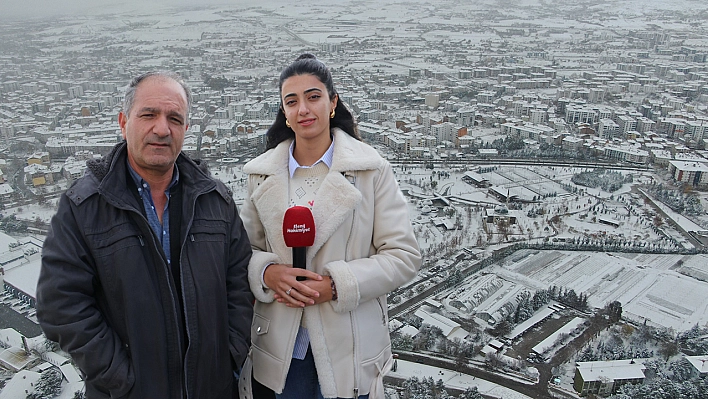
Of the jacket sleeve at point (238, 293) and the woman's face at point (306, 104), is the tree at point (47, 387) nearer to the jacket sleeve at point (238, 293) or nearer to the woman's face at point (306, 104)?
the jacket sleeve at point (238, 293)

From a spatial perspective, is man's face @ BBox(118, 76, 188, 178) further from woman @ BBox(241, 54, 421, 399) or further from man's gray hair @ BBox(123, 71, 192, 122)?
woman @ BBox(241, 54, 421, 399)

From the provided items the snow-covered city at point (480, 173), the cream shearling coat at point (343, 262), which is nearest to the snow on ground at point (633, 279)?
the snow-covered city at point (480, 173)

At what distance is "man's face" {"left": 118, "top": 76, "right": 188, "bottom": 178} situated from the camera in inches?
24.6

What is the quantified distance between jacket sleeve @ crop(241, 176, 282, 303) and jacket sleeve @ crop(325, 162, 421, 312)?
87 millimetres

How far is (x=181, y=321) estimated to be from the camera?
0.64 meters

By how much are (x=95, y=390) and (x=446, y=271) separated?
3704 millimetres

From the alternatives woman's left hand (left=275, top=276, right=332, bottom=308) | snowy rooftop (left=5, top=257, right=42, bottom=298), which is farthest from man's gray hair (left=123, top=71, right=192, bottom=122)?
snowy rooftop (left=5, top=257, right=42, bottom=298)

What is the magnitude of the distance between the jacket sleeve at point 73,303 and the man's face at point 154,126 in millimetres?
96

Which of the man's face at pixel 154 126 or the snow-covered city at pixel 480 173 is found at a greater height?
the man's face at pixel 154 126

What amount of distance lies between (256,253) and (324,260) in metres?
0.09

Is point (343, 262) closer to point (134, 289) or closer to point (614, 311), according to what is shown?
point (134, 289)

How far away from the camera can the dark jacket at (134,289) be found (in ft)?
1.86

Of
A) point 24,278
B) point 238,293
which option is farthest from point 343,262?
point 24,278

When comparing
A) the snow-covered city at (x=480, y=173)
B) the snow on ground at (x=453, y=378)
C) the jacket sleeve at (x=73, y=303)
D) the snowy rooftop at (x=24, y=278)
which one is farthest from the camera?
the snowy rooftop at (x=24, y=278)
